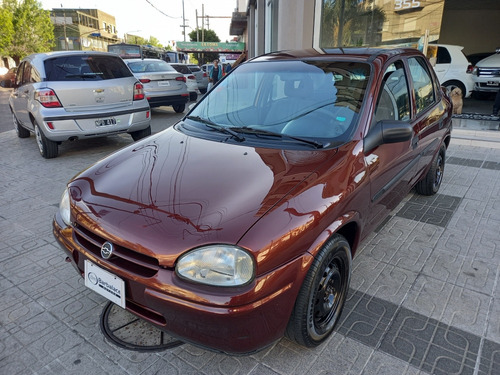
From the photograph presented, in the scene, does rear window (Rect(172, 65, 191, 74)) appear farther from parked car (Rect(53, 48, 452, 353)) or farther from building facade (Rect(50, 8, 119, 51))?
building facade (Rect(50, 8, 119, 51))

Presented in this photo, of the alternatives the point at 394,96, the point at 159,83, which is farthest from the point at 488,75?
the point at 394,96

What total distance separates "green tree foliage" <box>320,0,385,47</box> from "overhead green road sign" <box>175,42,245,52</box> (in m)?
36.1

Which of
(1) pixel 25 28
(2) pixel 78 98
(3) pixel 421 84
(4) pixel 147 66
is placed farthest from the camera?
(1) pixel 25 28

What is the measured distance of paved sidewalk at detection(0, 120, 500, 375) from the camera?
2.04 m

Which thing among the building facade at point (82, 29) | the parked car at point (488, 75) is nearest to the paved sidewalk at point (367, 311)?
the parked car at point (488, 75)

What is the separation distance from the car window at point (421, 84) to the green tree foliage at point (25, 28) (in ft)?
121

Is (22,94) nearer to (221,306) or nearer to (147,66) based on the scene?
(147,66)

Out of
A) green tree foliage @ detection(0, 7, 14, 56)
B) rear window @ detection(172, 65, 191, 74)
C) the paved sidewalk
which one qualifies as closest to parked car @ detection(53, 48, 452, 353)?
the paved sidewalk

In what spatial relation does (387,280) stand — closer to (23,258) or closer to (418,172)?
(418,172)

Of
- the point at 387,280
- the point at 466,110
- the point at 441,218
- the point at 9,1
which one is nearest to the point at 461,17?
the point at 466,110

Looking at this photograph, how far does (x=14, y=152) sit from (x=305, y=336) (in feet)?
22.4

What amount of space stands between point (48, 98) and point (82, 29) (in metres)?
61.2

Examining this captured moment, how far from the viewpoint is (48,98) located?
557cm

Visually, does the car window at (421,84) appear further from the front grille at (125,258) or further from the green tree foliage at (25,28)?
the green tree foliage at (25,28)
